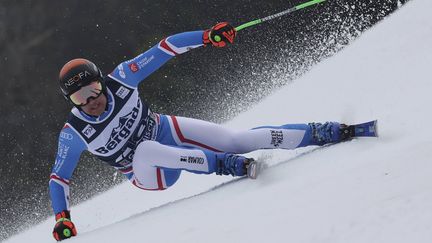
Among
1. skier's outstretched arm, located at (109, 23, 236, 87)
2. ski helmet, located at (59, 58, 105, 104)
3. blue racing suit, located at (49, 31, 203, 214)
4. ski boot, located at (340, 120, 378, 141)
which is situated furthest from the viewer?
blue racing suit, located at (49, 31, 203, 214)

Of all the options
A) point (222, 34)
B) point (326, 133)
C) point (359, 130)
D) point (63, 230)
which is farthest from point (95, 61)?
point (359, 130)

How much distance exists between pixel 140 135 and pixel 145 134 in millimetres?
40

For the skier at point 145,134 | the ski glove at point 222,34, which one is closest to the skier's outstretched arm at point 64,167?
the skier at point 145,134

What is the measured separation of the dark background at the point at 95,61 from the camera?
9.70m

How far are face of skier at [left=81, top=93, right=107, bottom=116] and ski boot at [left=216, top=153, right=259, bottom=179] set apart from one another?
35.6 inches

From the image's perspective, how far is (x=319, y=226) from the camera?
2881 mm

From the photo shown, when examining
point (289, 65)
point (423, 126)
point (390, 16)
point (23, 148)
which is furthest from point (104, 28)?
point (423, 126)

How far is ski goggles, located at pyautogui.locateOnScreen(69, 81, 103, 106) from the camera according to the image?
4480 millimetres

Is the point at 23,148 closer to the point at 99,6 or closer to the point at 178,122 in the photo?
the point at 99,6

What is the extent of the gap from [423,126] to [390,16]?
4.88 m

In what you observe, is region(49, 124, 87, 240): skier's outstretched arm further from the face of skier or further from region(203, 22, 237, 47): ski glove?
region(203, 22, 237, 47): ski glove

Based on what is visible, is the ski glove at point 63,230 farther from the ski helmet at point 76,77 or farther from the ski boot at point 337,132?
the ski boot at point 337,132

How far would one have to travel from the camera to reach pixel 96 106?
15.0ft

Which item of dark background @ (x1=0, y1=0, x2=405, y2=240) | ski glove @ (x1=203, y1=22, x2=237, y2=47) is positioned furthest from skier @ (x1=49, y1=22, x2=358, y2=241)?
dark background @ (x1=0, y1=0, x2=405, y2=240)
